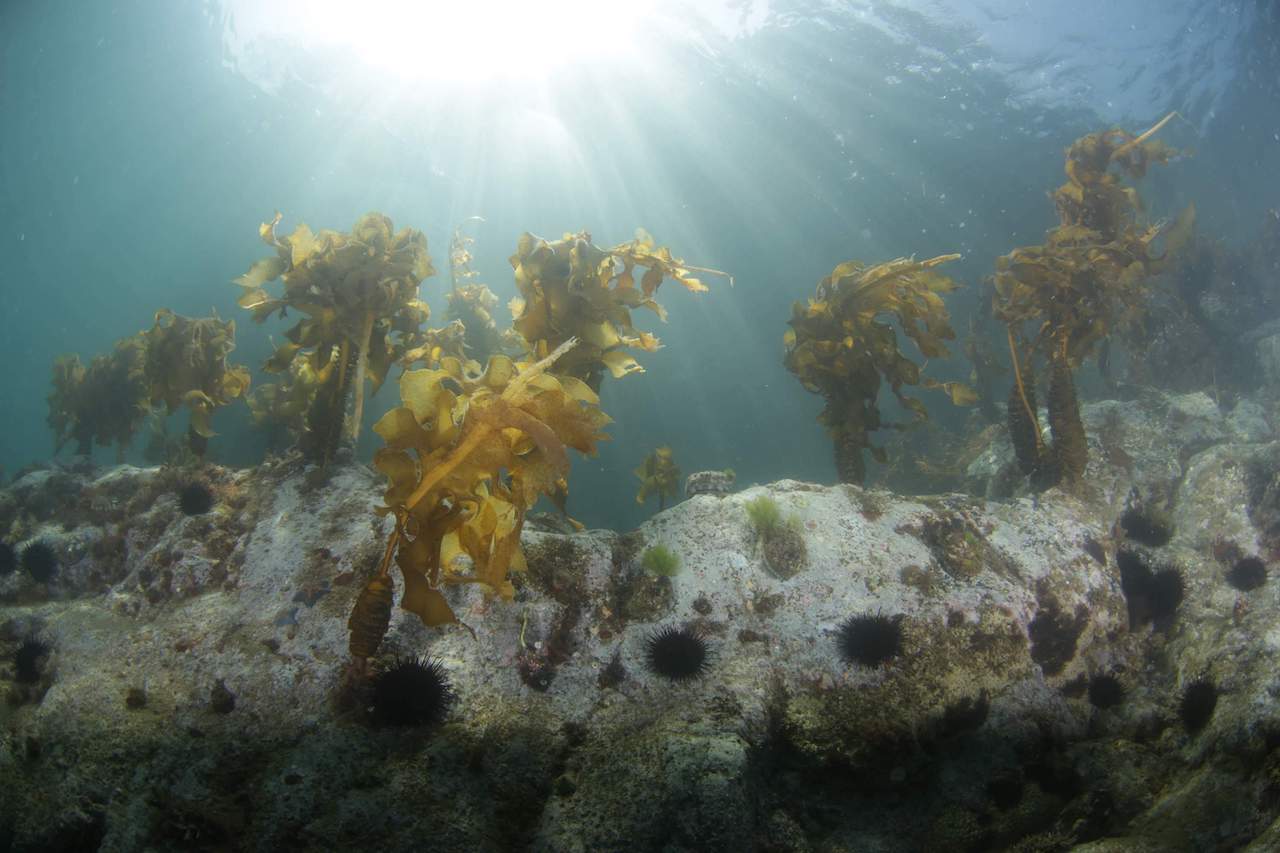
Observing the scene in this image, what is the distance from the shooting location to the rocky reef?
2.32 metres

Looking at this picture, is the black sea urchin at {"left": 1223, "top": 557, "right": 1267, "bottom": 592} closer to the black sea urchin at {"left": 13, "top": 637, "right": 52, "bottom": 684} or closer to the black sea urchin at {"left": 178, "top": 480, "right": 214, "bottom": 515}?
the black sea urchin at {"left": 178, "top": 480, "right": 214, "bottom": 515}

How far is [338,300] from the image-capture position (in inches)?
158

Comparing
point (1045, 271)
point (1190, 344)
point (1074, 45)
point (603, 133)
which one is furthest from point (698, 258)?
point (1045, 271)

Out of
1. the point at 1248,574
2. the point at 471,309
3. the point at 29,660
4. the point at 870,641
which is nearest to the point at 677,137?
the point at 471,309

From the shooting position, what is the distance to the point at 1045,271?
4914 millimetres

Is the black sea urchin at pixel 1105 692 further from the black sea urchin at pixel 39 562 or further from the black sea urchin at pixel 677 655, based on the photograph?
the black sea urchin at pixel 39 562

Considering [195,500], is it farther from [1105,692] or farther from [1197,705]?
[1197,705]

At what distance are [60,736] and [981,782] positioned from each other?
4782mm

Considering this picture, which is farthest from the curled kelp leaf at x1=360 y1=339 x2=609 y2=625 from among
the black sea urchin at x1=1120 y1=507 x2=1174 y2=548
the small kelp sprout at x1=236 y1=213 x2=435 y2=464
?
the black sea urchin at x1=1120 y1=507 x2=1174 y2=548

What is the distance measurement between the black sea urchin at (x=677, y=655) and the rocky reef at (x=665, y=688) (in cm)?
3

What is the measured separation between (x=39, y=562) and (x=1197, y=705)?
850 cm

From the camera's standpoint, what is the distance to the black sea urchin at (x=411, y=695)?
253 cm

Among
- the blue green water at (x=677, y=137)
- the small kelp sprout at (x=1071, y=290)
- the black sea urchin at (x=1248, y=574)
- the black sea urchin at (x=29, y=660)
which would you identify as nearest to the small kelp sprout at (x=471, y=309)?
the black sea urchin at (x=29, y=660)

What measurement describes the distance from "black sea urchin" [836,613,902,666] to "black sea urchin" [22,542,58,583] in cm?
644
